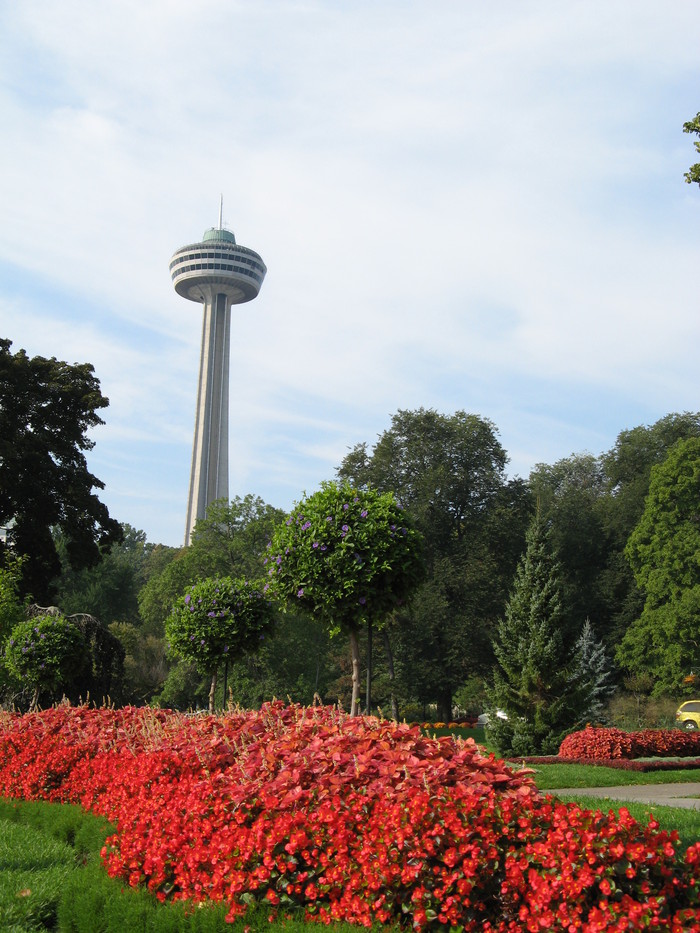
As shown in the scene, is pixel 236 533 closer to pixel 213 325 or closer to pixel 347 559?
pixel 347 559

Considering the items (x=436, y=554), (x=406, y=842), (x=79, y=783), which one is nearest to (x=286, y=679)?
(x=436, y=554)

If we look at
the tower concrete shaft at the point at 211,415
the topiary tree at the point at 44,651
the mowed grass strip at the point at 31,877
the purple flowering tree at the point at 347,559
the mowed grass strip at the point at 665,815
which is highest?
the tower concrete shaft at the point at 211,415

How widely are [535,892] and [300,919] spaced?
1.41 meters

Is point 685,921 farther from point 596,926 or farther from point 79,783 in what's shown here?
point 79,783

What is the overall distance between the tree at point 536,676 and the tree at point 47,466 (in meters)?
16.8

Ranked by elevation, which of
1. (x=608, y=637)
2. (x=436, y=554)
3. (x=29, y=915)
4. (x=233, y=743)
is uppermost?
(x=436, y=554)

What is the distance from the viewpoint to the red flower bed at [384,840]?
4.31 metres

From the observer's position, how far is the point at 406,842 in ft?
15.9

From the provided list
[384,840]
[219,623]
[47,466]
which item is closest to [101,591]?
[47,466]

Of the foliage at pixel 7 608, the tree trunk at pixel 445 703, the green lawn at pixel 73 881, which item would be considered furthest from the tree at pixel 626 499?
the green lawn at pixel 73 881

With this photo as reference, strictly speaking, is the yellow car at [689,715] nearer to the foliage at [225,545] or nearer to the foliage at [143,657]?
the foliage at [225,545]

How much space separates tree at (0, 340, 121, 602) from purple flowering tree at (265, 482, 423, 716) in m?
19.8

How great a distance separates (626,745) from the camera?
17.4 m

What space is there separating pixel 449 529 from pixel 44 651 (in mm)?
22285
